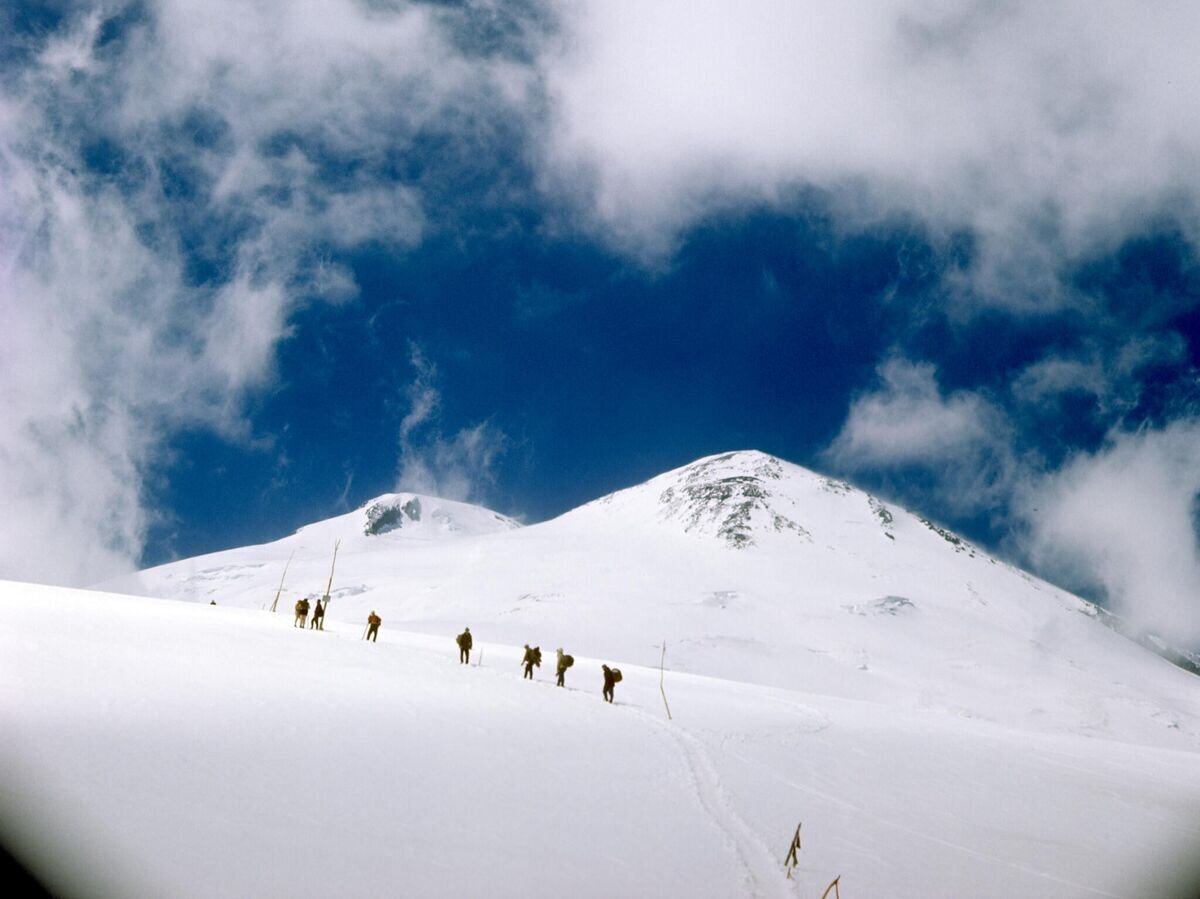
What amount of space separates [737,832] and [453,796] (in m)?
3.91

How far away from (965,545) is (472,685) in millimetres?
154179

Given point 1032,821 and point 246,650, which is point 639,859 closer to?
point 1032,821

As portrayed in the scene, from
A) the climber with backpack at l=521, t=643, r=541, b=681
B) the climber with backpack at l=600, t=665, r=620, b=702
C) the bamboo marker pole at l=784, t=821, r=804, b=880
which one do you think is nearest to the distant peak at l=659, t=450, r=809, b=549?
the climber with backpack at l=521, t=643, r=541, b=681

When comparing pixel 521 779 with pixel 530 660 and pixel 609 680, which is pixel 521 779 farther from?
pixel 530 660

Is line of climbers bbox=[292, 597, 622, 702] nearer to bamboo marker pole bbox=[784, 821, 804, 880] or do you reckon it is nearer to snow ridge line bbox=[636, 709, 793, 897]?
snow ridge line bbox=[636, 709, 793, 897]

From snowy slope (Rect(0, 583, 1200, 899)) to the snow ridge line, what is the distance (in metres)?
0.04

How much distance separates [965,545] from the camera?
147750 millimetres

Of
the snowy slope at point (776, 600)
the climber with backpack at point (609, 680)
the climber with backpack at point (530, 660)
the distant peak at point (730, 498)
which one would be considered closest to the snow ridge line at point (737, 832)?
the climber with backpack at point (609, 680)

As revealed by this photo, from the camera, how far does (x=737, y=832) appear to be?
9.20m

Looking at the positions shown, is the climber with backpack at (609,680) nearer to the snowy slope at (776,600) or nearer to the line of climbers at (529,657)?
the line of climbers at (529,657)

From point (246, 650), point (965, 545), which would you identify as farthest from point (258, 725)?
point (965, 545)

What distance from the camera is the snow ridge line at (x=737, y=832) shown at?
7.62 meters

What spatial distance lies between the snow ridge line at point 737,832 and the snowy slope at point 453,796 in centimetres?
4

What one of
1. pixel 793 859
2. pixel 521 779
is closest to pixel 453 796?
pixel 521 779
